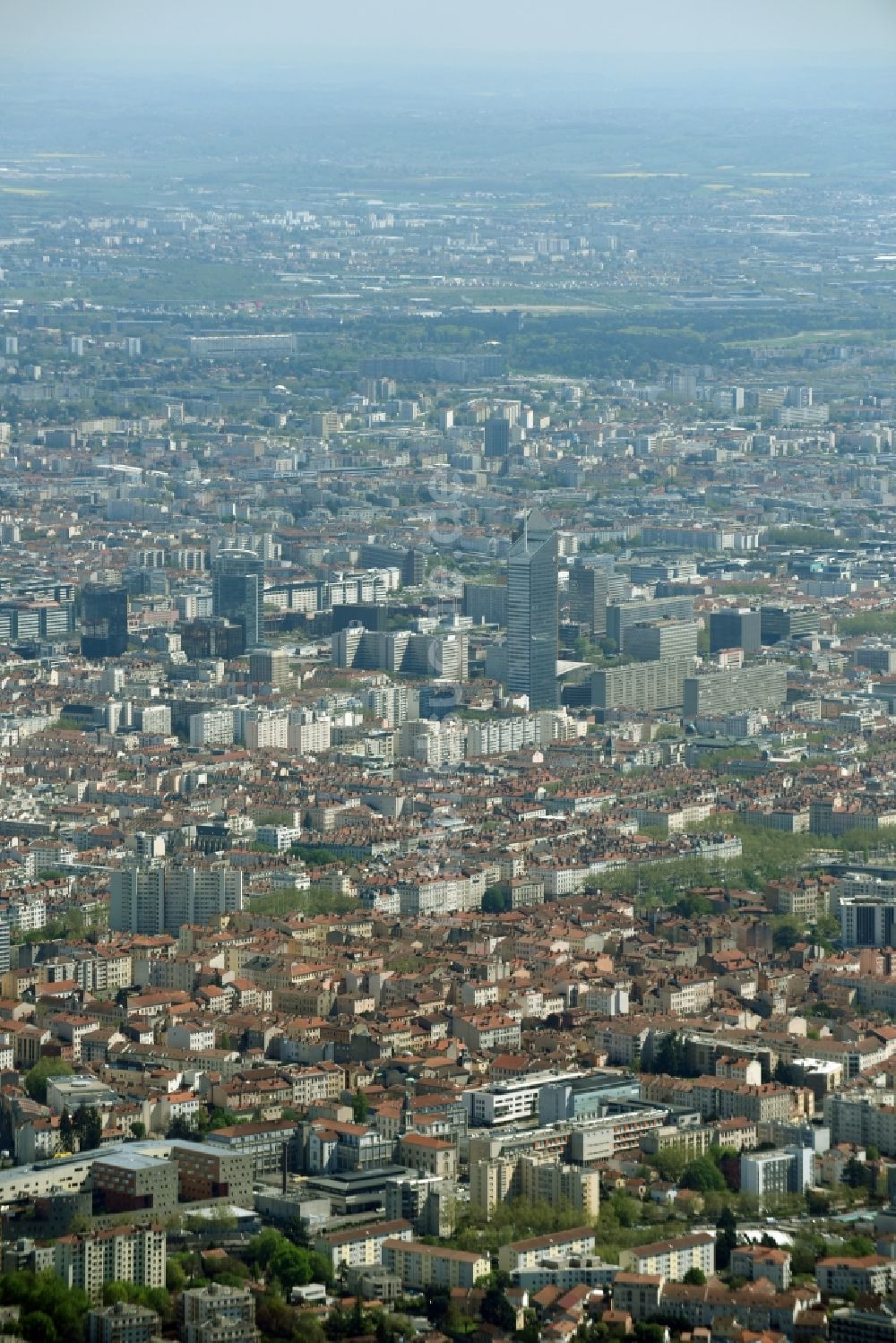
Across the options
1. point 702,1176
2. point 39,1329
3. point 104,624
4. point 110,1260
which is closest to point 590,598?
point 104,624

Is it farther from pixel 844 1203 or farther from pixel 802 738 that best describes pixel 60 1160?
pixel 802 738

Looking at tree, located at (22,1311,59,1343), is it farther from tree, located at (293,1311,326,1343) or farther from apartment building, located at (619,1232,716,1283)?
apartment building, located at (619,1232,716,1283)

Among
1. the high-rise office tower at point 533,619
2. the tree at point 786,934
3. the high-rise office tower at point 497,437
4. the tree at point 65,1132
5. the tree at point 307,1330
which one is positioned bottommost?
the high-rise office tower at point 497,437

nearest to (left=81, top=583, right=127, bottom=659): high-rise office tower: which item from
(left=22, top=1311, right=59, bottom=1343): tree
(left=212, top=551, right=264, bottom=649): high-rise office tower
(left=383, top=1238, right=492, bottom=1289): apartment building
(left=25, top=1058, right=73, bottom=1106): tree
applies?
(left=212, top=551, right=264, bottom=649): high-rise office tower

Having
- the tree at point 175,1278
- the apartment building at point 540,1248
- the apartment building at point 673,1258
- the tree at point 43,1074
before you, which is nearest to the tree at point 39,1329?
the tree at point 175,1278

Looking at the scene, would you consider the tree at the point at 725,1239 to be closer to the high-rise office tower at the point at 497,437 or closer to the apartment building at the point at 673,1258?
the apartment building at the point at 673,1258

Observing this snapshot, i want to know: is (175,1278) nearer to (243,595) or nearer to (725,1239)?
(725,1239)

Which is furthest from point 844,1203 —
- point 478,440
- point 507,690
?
point 478,440
